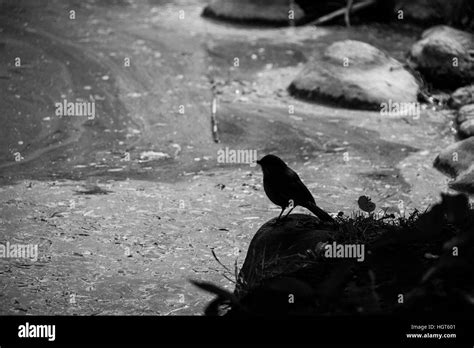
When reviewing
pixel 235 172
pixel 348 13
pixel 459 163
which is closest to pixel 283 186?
pixel 235 172

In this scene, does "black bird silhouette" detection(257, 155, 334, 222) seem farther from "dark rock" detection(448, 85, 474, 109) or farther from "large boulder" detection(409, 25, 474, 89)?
"large boulder" detection(409, 25, 474, 89)

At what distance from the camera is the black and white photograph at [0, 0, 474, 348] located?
427 cm

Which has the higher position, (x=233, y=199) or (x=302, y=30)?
(x=302, y=30)

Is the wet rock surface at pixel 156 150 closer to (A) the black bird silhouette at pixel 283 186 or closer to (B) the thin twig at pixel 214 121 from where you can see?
(B) the thin twig at pixel 214 121

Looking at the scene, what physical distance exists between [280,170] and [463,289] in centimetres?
245

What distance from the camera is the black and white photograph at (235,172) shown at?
427cm

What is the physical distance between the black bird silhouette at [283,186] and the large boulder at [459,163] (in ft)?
11.5

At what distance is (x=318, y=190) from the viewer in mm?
9219

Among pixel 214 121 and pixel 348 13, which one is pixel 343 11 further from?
pixel 214 121

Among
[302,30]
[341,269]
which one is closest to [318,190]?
[341,269]

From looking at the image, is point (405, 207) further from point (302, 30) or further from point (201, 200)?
point (302, 30)

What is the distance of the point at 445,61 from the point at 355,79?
78.4 inches

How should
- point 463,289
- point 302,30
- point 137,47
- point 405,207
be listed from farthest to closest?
point 302,30
point 137,47
point 405,207
point 463,289

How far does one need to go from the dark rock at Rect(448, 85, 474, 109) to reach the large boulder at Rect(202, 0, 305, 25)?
184 inches
